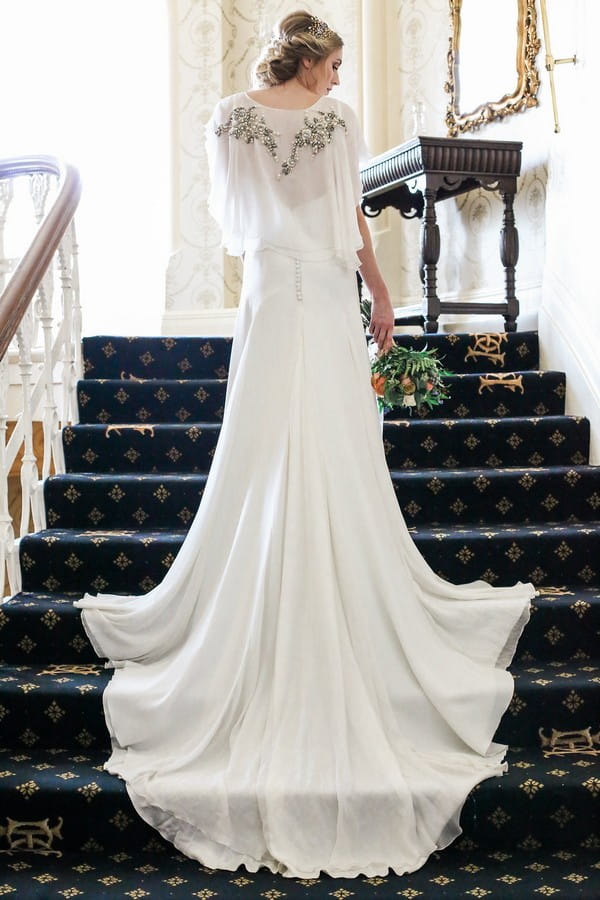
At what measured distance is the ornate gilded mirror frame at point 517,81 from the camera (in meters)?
4.97

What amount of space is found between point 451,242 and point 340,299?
3087 mm

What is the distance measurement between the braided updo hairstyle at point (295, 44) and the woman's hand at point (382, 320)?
667mm

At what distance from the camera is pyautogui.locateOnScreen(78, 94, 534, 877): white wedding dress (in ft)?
7.87

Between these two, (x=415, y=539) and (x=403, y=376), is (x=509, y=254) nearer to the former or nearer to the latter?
(x=403, y=376)

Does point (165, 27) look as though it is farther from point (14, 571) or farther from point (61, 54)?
point (14, 571)

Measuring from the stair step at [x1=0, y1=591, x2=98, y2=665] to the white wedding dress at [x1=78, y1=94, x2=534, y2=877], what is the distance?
0.28ft

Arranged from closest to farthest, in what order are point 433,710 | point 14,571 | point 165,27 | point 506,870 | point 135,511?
point 506,870
point 433,710
point 14,571
point 135,511
point 165,27

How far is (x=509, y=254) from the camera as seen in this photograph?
5.02m

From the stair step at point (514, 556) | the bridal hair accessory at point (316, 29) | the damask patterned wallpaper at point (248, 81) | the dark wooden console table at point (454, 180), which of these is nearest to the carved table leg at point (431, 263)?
the dark wooden console table at point (454, 180)

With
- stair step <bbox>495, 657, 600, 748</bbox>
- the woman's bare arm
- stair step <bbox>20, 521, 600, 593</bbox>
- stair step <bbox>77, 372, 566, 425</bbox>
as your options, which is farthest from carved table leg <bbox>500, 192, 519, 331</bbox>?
stair step <bbox>495, 657, 600, 748</bbox>

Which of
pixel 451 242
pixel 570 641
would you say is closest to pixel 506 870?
pixel 570 641

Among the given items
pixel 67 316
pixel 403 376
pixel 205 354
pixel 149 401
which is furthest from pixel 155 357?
pixel 403 376

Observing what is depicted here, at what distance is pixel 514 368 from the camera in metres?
4.65

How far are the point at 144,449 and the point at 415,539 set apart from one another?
1.22 metres
